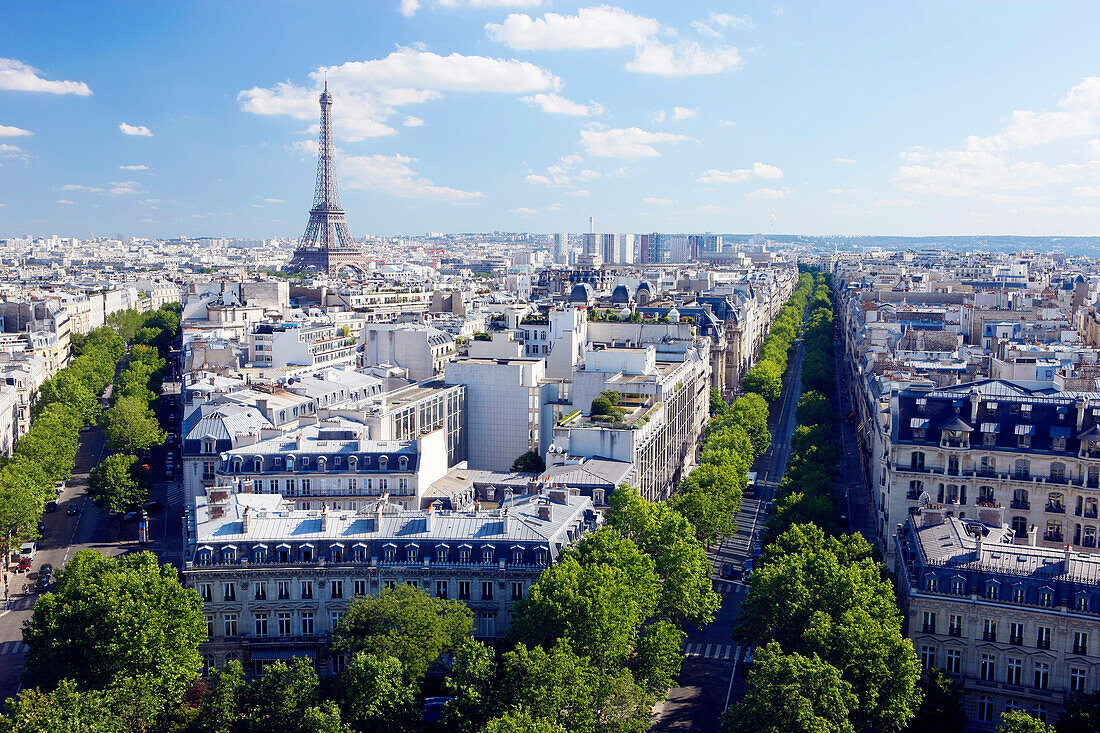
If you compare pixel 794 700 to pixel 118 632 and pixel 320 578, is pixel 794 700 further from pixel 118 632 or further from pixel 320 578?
pixel 118 632

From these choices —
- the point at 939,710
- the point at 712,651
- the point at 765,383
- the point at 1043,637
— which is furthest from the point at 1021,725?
the point at 765,383

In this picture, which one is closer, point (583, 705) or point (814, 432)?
point (583, 705)

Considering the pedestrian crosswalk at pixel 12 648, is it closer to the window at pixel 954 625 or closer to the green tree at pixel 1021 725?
the window at pixel 954 625

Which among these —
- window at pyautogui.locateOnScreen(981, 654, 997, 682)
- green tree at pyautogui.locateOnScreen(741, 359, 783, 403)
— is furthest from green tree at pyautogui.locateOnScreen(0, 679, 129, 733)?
green tree at pyautogui.locateOnScreen(741, 359, 783, 403)

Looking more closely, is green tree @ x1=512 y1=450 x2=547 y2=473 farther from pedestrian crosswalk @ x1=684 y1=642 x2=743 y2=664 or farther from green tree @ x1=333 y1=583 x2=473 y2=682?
green tree @ x1=333 y1=583 x2=473 y2=682

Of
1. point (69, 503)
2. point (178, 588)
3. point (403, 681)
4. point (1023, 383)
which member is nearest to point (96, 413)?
point (69, 503)

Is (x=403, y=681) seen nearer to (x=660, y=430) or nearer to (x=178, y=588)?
(x=178, y=588)
